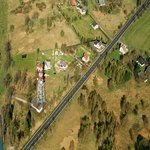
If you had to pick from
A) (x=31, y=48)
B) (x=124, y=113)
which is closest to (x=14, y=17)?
(x=31, y=48)

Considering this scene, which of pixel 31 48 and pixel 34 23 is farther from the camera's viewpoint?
pixel 34 23

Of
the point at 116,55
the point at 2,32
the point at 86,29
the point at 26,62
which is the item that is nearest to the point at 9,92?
the point at 26,62

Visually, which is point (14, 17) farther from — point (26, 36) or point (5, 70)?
point (5, 70)

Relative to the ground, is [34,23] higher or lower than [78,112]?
higher

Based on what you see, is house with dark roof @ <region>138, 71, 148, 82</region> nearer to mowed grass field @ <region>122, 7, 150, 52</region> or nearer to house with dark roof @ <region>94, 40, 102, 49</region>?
mowed grass field @ <region>122, 7, 150, 52</region>

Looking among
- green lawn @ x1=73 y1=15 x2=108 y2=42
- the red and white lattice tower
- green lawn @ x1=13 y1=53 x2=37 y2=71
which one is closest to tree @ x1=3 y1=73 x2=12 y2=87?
green lawn @ x1=13 y1=53 x2=37 y2=71

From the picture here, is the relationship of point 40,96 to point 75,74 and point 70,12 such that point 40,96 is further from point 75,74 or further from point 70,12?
point 70,12

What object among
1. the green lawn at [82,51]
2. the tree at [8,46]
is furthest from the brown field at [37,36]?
the green lawn at [82,51]

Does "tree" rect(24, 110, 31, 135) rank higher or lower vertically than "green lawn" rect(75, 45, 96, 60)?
lower
